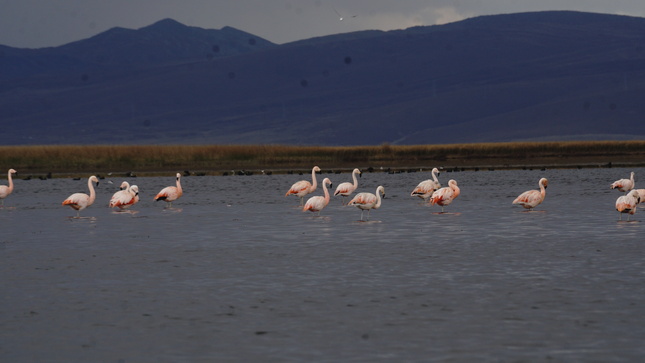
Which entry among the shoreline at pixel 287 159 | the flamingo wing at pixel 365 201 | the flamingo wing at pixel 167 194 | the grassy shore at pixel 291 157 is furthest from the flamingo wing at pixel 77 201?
the grassy shore at pixel 291 157

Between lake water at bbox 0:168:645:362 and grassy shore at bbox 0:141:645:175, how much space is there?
3881 cm

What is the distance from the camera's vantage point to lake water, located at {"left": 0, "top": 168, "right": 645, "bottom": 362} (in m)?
13.4

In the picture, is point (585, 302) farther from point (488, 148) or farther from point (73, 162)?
point (488, 148)

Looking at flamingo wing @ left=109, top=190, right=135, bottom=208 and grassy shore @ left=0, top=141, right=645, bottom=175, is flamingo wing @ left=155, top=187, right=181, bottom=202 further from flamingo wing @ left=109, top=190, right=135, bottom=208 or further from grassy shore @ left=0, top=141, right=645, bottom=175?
grassy shore @ left=0, top=141, right=645, bottom=175

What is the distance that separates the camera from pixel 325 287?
18.0 metres

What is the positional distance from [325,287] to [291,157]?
199 feet

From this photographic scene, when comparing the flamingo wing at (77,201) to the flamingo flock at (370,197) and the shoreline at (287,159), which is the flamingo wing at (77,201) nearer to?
the flamingo flock at (370,197)

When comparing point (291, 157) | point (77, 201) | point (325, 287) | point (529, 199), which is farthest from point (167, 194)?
point (291, 157)

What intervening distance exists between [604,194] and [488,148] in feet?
139

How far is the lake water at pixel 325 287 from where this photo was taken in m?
13.4

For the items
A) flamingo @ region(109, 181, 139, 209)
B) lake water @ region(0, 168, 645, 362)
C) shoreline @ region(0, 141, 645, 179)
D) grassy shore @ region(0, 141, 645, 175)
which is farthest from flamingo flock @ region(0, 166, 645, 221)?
grassy shore @ region(0, 141, 645, 175)

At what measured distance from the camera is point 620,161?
82188 millimetres

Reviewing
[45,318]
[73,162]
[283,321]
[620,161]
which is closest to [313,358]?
[283,321]

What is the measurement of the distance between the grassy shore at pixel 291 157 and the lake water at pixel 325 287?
38.8 m
